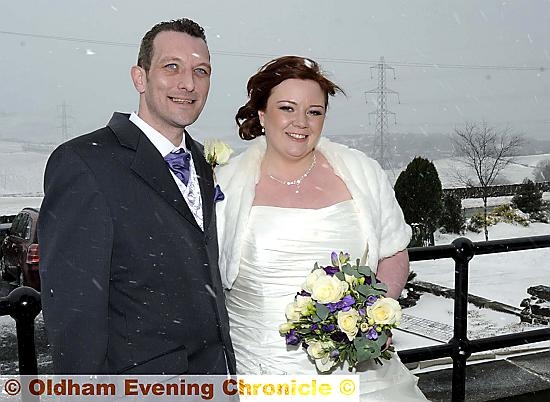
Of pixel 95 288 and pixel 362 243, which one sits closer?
pixel 95 288

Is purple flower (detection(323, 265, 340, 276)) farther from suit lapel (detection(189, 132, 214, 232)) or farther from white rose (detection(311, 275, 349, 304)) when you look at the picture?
suit lapel (detection(189, 132, 214, 232))

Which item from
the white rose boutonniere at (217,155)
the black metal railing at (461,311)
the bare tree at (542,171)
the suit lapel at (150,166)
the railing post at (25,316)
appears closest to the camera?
the suit lapel at (150,166)

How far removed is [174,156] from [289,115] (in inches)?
19.7

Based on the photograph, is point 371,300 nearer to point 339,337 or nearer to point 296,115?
point 339,337

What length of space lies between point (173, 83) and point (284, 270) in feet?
2.43

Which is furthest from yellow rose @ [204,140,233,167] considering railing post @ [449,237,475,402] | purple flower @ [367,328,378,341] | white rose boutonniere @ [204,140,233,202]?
railing post @ [449,237,475,402]

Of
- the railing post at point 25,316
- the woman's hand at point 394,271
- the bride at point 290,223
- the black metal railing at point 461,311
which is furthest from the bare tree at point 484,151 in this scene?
the railing post at point 25,316

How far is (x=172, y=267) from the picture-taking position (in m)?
1.79

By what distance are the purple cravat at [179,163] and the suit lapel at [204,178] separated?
0.26 feet

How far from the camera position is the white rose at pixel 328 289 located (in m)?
1.88

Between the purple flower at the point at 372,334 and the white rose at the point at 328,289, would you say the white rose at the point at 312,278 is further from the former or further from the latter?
the purple flower at the point at 372,334

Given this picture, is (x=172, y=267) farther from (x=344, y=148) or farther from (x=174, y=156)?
(x=344, y=148)

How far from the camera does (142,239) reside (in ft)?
5.74

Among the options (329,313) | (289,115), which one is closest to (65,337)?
(329,313)
